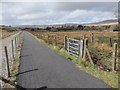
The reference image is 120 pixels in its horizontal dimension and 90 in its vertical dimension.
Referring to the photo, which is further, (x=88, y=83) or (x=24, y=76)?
(x=24, y=76)

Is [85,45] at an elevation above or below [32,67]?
above

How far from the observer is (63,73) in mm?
12992

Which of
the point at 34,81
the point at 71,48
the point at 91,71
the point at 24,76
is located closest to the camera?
the point at 34,81

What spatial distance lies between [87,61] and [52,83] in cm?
536

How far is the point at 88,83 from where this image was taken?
10.7m

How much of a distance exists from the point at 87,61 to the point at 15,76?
4.91 m

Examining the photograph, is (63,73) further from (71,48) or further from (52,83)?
(71,48)

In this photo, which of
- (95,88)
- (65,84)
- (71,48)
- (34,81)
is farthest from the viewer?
(71,48)

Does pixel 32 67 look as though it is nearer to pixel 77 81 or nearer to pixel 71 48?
pixel 77 81

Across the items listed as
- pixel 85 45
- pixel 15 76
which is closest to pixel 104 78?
pixel 15 76

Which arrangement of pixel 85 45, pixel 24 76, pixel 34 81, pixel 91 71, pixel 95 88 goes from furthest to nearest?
pixel 85 45
pixel 91 71
pixel 24 76
pixel 34 81
pixel 95 88

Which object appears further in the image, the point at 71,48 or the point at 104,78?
the point at 71,48

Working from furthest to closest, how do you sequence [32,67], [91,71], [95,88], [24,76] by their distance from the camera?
[32,67]
[91,71]
[24,76]
[95,88]

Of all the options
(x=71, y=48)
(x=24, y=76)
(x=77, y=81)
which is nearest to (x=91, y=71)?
(x=77, y=81)
